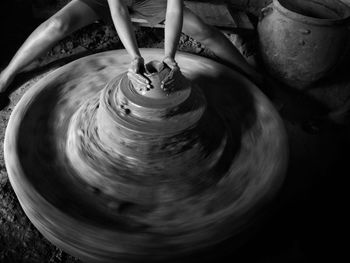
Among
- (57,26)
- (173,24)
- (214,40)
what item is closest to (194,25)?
(214,40)

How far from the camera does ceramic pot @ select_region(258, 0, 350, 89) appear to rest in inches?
121

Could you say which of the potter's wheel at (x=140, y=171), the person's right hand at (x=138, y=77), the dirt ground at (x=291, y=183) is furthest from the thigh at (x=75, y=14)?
the person's right hand at (x=138, y=77)

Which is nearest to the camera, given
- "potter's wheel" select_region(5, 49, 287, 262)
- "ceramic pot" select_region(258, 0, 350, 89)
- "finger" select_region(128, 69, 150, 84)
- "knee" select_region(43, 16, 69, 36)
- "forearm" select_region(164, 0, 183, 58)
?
"potter's wheel" select_region(5, 49, 287, 262)

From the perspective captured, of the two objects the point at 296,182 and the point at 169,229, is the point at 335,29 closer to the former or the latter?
the point at 296,182

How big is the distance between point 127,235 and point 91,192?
13.1 inches

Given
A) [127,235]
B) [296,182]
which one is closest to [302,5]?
[296,182]

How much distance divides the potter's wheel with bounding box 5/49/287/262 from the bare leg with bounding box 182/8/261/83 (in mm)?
1228

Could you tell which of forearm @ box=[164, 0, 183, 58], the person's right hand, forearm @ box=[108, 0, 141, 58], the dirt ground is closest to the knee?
the dirt ground

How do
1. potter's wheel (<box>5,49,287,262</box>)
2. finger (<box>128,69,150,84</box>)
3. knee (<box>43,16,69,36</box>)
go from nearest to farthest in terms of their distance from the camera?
potter's wheel (<box>5,49,287,262</box>)
finger (<box>128,69,150,84</box>)
knee (<box>43,16,69,36</box>)

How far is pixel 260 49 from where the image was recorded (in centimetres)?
352

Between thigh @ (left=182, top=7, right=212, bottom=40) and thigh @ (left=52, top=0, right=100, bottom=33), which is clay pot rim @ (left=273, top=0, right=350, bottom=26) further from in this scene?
thigh @ (left=52, top=0, right=100, bottom=33)

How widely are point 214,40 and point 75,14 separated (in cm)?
124

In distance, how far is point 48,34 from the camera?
297 centimetres

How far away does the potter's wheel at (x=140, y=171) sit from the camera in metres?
1.49
